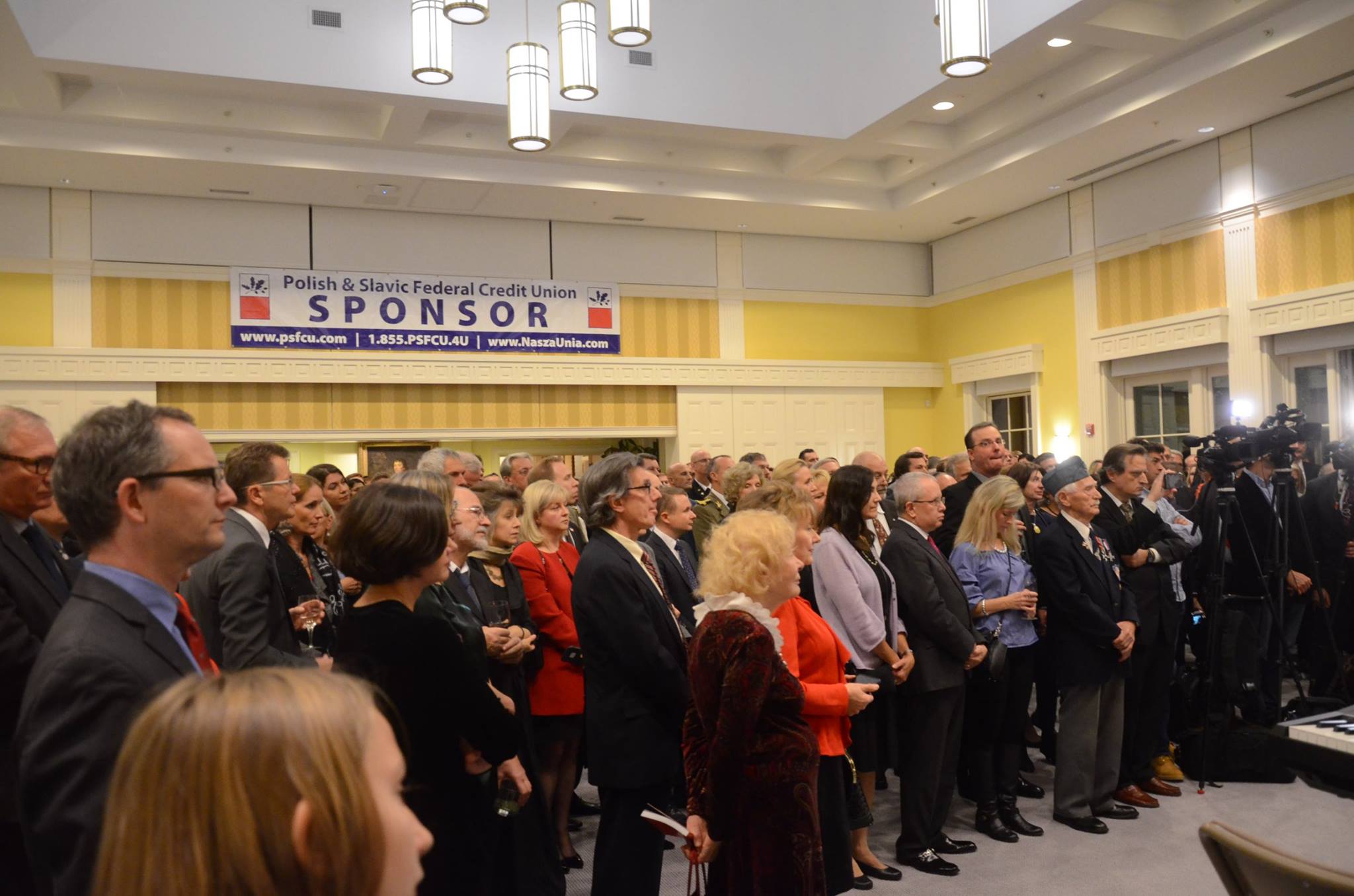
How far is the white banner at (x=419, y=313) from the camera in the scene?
12.2m

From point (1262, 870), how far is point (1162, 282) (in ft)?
36.7

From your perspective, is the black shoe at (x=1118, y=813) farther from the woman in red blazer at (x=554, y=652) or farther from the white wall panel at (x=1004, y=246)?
the white wall panel at (x=1004, y=246)

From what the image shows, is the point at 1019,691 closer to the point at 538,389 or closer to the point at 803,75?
the point at 803,75

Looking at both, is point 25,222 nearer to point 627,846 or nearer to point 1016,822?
point 627,846

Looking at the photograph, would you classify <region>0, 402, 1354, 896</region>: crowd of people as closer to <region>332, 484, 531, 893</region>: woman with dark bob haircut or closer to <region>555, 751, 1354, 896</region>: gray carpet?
<region>332, 484, 531, 893</region>: woman with dark bob haircut

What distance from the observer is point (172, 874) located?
87cm

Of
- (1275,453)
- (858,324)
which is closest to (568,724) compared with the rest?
(1275,453)

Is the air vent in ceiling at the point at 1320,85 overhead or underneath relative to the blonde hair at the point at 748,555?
overhead

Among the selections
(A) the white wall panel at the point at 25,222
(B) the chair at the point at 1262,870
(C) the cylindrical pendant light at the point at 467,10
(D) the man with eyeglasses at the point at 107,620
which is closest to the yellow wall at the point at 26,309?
(A) the white wall panel at the point at 25,222

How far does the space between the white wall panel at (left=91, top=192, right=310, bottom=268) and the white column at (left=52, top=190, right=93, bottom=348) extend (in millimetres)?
128

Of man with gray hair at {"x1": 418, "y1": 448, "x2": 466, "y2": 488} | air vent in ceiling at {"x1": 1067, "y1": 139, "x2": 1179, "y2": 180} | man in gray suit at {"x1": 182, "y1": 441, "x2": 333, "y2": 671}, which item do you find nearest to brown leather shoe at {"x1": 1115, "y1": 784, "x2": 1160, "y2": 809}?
man with gray hair at {"x1": 418, "y1": 448, "x2": 466, "y2": 488}

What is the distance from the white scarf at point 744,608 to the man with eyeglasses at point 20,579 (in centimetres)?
160

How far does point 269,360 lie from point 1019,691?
997cm

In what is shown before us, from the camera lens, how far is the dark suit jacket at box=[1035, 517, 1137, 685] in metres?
4.79
